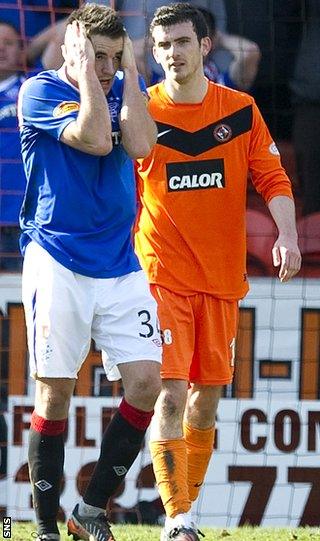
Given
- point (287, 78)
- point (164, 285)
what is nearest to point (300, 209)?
point (287, 78)


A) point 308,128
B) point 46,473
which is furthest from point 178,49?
point 308,128

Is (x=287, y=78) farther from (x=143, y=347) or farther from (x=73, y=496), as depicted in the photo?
(x=143, y=347)

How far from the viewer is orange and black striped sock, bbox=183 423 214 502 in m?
6.54

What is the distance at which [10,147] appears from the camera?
26.8ft

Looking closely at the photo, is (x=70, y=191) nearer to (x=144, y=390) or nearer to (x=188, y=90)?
(x=144, y=390)

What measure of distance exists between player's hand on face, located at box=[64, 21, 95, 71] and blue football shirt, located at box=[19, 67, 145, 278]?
14 cm

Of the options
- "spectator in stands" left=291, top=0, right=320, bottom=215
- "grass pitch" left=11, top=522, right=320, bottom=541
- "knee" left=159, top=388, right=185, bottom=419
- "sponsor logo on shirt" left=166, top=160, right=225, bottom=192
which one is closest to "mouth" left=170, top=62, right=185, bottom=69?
"sponsor logo on shirt" left=166, top=160, right=225, bottom=192

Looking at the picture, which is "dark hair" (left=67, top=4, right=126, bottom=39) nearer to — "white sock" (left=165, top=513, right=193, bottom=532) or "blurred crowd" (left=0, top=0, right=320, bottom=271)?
"white sock" (left=165, top=513, right=193, bottom=532)

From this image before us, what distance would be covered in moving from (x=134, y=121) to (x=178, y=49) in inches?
27.5

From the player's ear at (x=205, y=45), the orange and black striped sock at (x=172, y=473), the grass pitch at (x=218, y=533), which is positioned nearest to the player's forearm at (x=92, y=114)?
the player's ear at (x=205, y=45)

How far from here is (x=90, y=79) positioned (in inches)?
215

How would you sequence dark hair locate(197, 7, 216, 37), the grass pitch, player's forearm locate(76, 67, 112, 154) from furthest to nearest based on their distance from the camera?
dark hair locate(197, 7, 216, 37)
the grass pitch
player's forearm locate(76, 67, 112, 154)

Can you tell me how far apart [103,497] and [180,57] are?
182 centimetres

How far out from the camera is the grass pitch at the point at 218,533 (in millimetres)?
6738
